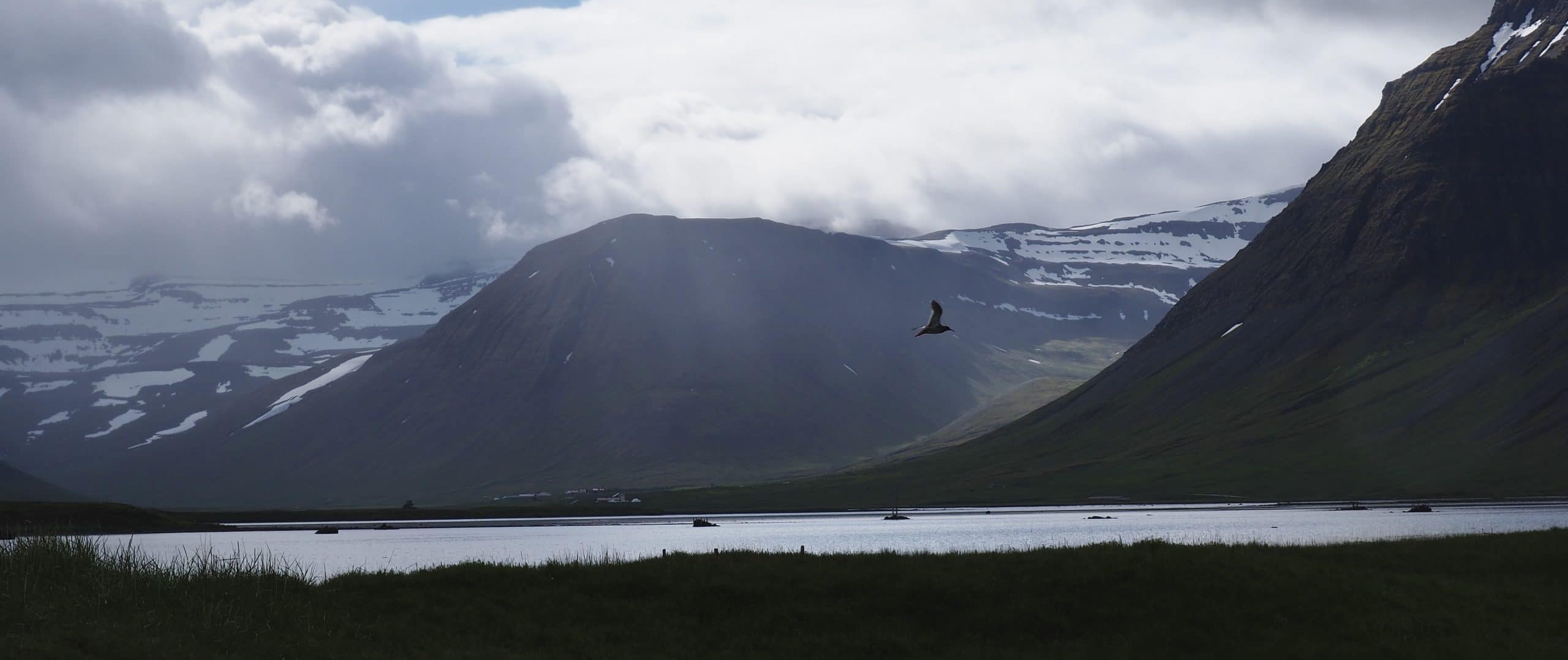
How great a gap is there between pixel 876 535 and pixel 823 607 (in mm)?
89915

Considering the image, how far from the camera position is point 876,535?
447 feet

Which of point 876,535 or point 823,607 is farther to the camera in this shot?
point 876,535

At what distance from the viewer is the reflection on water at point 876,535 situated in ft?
346

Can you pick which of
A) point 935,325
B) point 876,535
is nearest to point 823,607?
point 935,325

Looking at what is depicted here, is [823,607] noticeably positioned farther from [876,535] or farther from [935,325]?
[876,535]

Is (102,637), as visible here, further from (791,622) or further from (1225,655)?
(1225,655)

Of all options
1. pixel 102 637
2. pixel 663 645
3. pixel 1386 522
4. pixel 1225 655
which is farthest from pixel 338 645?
pixel 1386 522

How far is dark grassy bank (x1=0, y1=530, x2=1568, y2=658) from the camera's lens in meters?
42.0

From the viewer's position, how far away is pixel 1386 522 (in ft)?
409

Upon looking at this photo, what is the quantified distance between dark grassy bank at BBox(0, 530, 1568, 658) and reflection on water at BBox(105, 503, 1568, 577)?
32.1 m

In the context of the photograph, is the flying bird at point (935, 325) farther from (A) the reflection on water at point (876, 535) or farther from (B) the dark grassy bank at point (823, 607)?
(A) the reflection on water at point (876, 535)

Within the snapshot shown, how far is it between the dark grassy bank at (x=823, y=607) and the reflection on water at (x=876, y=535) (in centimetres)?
3211

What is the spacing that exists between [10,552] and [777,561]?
28.1 m

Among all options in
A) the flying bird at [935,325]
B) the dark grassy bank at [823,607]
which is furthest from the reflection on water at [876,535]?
the flying bird at [935,325]
